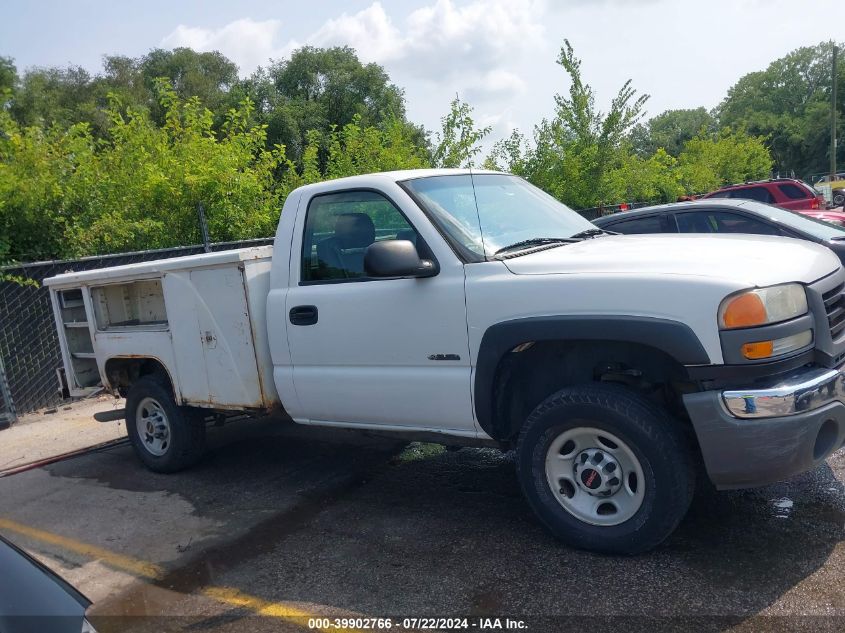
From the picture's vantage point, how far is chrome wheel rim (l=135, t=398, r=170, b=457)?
6.10m

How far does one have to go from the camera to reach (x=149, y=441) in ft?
20.4

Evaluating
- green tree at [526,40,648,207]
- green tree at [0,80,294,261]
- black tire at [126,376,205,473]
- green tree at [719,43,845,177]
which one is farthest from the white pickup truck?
green tree at [719,43,845,177]

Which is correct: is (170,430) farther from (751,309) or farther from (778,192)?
(778,192)

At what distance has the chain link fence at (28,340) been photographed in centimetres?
850

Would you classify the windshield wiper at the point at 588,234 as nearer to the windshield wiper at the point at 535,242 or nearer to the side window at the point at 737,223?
the windshield wiper at the point at 535,242

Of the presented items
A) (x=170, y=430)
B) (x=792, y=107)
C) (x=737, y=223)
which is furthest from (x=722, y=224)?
(x=792, y=107)

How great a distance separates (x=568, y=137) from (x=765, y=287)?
14960 mm

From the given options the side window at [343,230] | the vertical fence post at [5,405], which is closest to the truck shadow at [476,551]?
the side window at [343,230]

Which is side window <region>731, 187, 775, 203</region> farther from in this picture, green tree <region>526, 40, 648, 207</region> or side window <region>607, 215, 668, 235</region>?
side window <region>607, 215, 668, 235</region>

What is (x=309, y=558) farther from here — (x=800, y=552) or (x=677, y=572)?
(x=800, y=552)

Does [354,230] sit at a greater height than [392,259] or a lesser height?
greater

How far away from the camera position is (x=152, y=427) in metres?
6.15

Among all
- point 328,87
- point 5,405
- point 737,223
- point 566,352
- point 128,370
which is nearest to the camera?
point 566,352

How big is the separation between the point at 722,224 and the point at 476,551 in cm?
559
